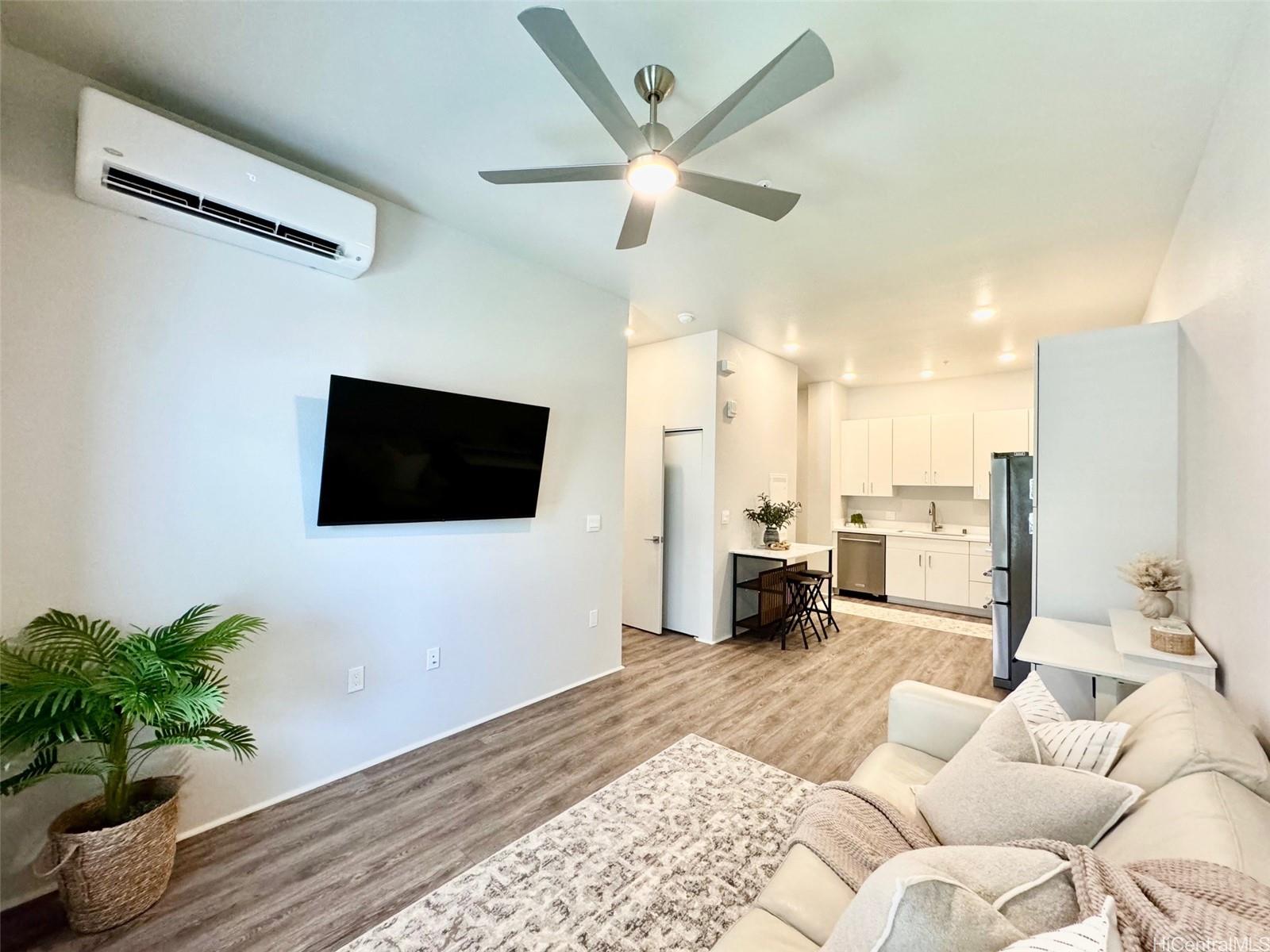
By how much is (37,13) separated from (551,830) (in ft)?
10.8

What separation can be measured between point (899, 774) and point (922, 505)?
574 cm

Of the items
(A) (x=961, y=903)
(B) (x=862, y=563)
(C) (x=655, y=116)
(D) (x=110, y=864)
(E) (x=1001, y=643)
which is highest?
(C) (x=655, y=116)

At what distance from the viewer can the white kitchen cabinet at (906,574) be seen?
19.9 ft

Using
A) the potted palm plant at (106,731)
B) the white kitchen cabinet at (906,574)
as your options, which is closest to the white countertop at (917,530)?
the white kitchen cabinet at (906,574)

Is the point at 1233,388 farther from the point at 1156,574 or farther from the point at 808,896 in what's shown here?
the point at 808,896

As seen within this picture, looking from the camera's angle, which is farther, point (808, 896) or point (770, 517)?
point (770, 517)

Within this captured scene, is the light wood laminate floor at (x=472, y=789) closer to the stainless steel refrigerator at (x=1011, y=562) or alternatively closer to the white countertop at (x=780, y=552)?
the stainless steel refrigerator at (x=1011, y=562)

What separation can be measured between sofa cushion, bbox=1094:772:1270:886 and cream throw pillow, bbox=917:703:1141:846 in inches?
1.9

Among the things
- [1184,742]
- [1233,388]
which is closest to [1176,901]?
[1184,742]

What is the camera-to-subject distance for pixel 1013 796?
1231 mm

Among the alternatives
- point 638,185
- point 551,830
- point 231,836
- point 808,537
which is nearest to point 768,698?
point 551,830

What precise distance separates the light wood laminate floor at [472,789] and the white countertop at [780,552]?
876 millimetres

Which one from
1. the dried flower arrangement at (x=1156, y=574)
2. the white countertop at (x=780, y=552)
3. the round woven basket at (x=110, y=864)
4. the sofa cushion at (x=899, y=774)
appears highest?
the dried flower arrangement at (x=1156, y=574)

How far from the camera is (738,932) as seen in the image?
110cm
